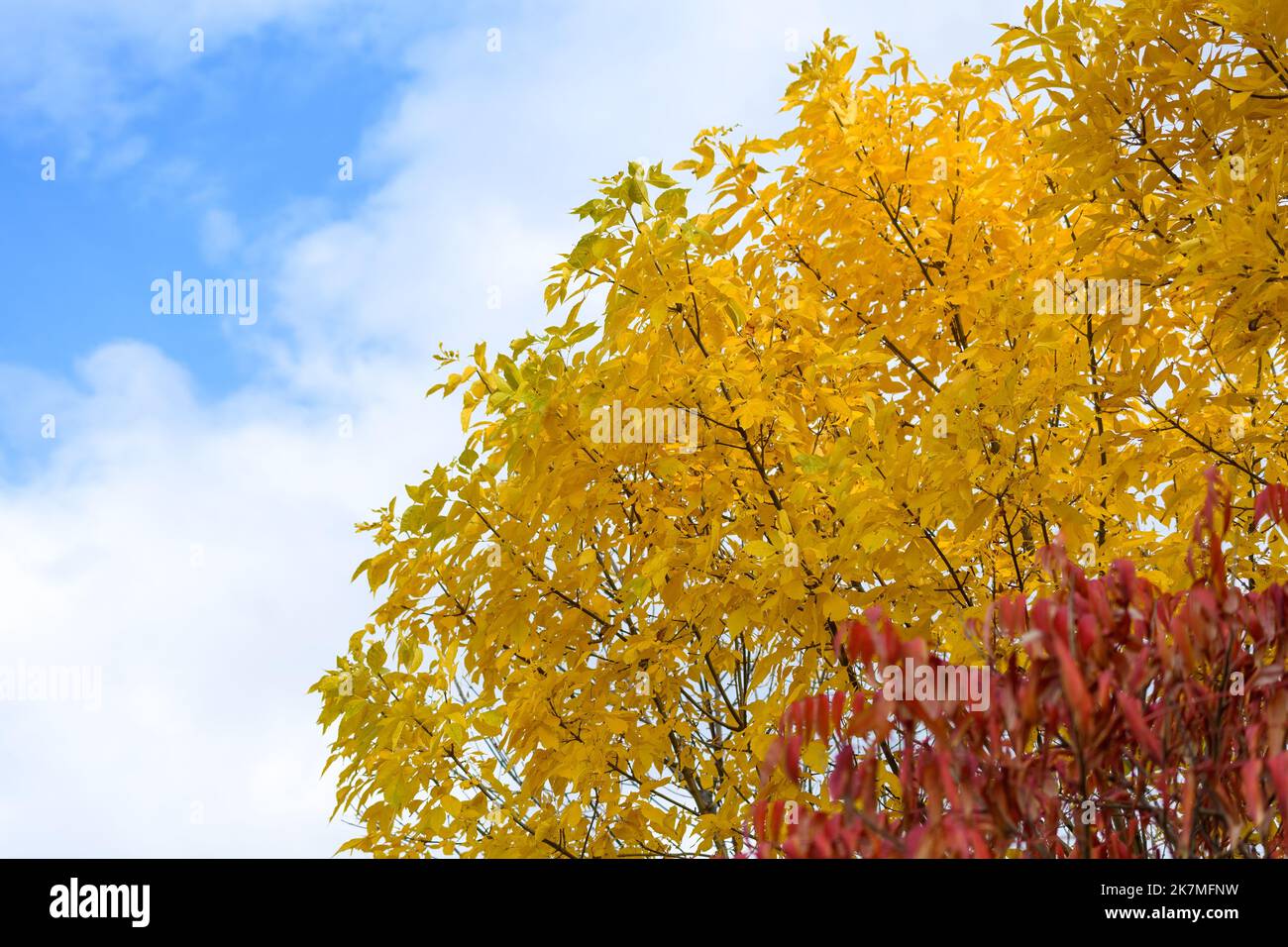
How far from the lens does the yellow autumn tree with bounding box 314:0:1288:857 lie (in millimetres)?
4105

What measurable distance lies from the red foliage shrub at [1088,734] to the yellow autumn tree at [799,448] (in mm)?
978

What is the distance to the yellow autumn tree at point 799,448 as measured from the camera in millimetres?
4105

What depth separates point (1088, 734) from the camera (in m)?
2.31

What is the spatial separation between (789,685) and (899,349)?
202cm

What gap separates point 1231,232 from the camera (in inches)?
149

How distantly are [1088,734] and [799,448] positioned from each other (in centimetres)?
258

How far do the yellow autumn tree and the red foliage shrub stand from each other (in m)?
→ 0.98

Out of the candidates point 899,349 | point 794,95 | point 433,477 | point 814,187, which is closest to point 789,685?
point 433,477
